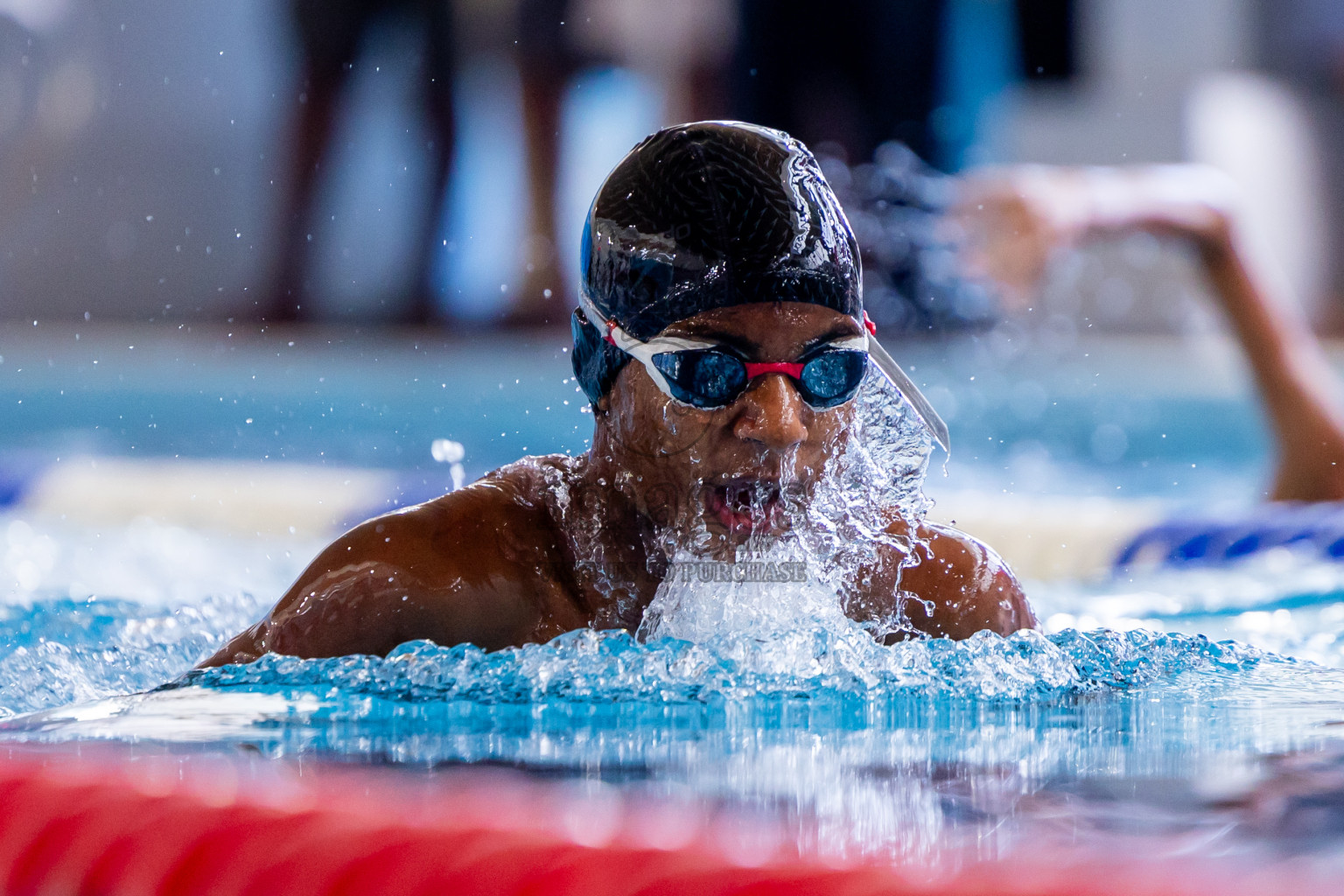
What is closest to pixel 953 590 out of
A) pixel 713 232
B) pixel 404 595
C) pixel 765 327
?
pixel 765 327

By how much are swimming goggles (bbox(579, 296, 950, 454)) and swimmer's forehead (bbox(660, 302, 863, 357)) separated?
0.04 ft

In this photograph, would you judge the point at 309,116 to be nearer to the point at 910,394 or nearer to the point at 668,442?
the point at 910,394

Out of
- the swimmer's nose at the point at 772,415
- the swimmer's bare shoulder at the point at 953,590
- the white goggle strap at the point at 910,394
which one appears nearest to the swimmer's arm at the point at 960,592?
the swimmer's bare shoulder at the point at 953,590

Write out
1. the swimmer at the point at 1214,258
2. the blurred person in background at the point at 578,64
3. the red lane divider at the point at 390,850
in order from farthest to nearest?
1. the blurred person in background at the point at 578,64
2. the swimmer at the point at 1214,258
3. the red lane divider at the point at 390,850

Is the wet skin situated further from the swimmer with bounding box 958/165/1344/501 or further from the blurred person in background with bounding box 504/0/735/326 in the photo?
the blurred person in background with bounding box 504/0/735/326

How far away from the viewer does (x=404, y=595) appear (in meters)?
2.00

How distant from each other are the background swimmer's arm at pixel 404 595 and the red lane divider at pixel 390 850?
45 cm

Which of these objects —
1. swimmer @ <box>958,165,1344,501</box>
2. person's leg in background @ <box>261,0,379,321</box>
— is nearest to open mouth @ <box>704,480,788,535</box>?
swimmer @ <box>958,165,1344,501</box>

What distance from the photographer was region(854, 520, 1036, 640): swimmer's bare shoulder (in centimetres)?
220

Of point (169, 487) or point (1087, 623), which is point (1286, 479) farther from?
point (169, 487)

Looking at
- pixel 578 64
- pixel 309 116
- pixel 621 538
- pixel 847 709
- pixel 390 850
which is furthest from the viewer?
pixel 578 64

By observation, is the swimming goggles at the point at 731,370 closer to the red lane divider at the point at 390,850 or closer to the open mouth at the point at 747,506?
the open mouth at the point at 747,506

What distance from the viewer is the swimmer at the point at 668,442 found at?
193 centimetres

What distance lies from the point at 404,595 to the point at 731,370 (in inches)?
19.8
